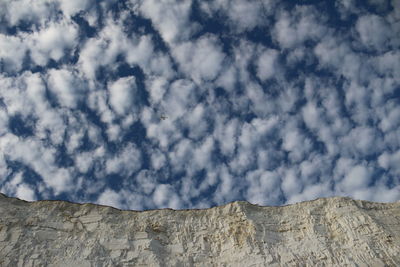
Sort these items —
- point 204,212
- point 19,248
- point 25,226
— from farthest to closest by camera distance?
point 204,212, point 25,226, point 19,248


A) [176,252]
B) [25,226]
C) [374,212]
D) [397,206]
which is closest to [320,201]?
[374,212]

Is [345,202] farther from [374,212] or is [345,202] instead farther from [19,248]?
[19,248]

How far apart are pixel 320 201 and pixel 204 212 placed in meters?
5.97

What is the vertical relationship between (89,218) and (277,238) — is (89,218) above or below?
above

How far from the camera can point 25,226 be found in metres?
15.3

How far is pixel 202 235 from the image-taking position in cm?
1638

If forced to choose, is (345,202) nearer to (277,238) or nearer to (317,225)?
(317,225)

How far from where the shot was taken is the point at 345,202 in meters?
17.9

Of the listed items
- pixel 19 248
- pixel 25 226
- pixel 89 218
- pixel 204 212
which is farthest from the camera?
pixel 204 212

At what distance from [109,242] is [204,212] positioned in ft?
15.7

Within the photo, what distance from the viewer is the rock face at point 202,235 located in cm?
1467

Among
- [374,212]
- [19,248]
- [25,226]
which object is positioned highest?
[374,212]

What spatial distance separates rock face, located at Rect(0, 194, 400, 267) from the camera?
1467 centimetres

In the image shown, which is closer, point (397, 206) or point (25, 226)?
point (25, 226)
